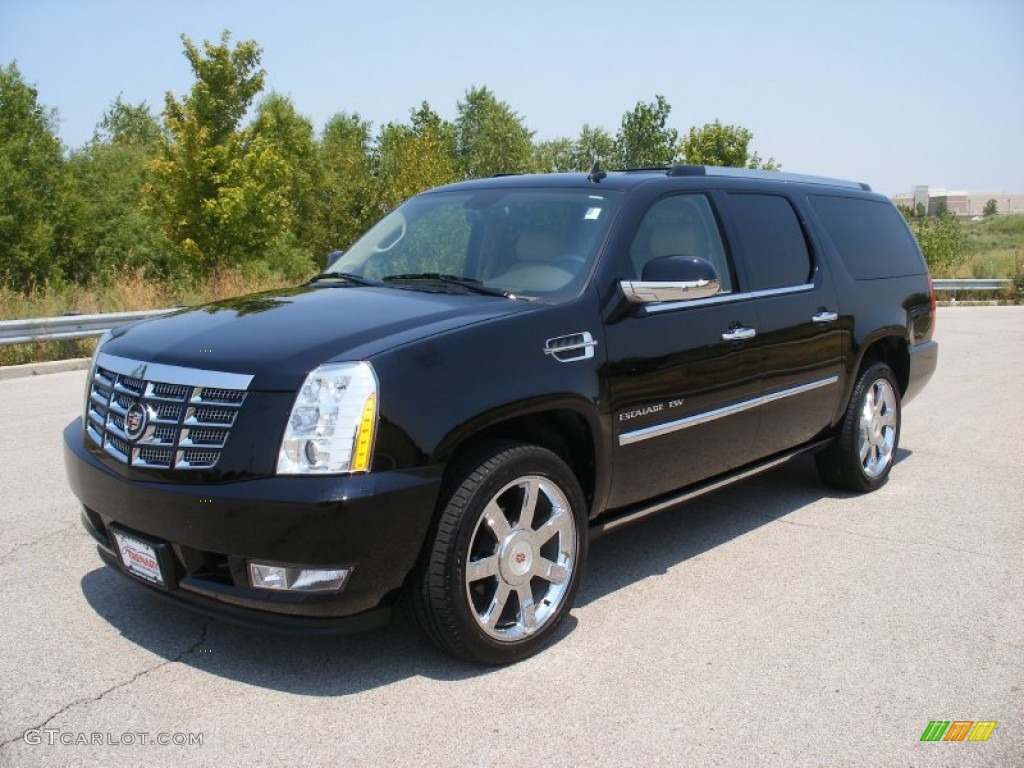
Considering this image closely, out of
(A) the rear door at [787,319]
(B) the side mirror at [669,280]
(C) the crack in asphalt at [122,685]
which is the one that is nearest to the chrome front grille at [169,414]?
(C) the crack in asphalt at [122,685]

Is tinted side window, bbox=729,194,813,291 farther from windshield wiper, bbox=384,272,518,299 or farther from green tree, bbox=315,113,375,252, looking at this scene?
green tree, bbox=315,113,375,252

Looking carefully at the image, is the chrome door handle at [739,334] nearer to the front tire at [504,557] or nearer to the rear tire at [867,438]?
the front tire at [504,557]

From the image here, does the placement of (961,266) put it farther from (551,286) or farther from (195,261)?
(551,286)

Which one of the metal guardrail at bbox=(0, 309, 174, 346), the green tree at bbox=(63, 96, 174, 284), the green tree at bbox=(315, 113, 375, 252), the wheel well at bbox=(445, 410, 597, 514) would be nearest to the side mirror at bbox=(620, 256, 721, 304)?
the wheel well at bbox=(445, 410, 597, 514)

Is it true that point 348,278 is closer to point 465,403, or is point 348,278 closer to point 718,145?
point 465,403

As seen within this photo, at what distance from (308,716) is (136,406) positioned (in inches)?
50.3

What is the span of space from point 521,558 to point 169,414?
141 cm

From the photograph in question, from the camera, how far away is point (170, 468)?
3.37 metres

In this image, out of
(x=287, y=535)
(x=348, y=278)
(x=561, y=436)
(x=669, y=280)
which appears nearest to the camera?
(x=287, y=535)

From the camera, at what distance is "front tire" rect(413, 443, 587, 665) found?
11.4 ft

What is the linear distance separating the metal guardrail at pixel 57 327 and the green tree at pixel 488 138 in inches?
2251

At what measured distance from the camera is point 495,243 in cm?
464

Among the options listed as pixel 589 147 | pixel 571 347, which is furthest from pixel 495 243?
pixel 589 147

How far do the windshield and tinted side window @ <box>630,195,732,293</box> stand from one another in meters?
0.21
